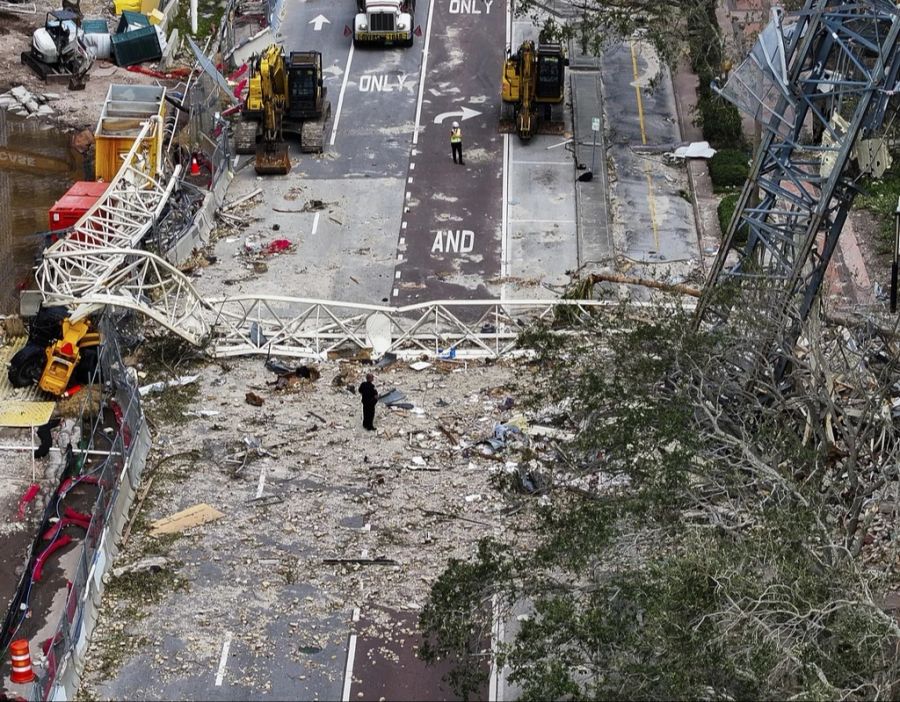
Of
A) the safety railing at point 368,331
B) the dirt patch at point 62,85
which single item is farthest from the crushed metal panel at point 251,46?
the safety railing at point 368,331

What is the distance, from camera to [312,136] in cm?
5700

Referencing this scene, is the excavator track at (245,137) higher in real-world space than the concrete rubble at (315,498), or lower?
lower

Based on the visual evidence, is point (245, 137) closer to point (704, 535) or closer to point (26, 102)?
point (26, 102)

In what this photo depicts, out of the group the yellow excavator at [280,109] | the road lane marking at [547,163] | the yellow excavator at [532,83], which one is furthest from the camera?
the yellow excavator at [532,83]

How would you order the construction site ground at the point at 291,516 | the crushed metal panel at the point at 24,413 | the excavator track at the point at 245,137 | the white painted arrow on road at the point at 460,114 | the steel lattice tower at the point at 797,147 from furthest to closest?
the white painted arrow on road at the point at 460,114, the excavator track at the point at 245,137, the crushed metal panel at the point at 24,413, the steel lattice tower at the point at 797,147, the construction site ground at the point at 291,516

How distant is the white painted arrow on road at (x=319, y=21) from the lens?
65375 mm

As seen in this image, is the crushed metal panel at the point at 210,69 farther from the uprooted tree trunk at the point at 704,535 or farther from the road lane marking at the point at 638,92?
the uprooted tree trunk at the point at 704,535

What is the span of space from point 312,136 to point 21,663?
A: 28.1 meters

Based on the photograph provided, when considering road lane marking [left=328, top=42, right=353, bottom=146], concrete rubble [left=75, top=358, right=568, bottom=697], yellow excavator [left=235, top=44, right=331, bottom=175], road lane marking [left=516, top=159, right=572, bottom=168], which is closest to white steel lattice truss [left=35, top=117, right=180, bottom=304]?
concrete rubble [left=75, top=358, right=568, bottom=697]

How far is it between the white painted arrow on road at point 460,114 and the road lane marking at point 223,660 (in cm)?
2831

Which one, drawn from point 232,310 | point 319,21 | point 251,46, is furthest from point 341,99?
point 232,310

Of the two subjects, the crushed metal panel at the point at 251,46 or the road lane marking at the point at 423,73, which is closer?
the road lane marking at the point at 423,73

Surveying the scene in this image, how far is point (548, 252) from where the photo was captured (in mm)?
51000

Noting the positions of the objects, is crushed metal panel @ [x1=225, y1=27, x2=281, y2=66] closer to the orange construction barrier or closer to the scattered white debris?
the scattered white debris
